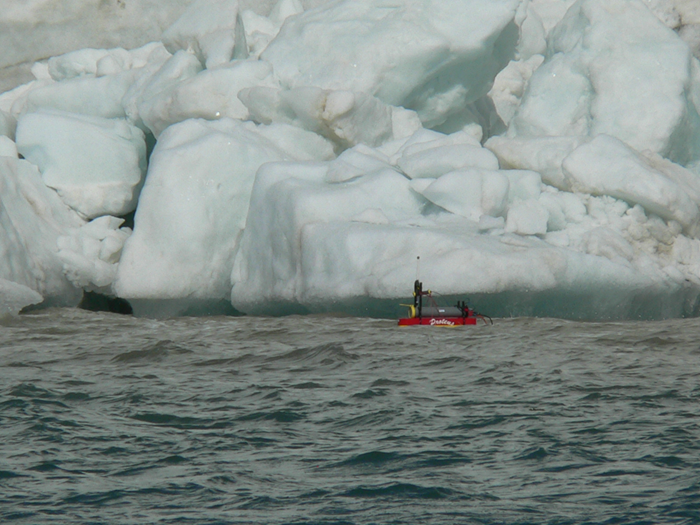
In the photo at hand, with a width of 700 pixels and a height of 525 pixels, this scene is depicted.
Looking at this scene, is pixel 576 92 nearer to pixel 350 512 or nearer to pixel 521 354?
pixel 521 354

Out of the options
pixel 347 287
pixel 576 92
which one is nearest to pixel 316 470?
pixel 347 287

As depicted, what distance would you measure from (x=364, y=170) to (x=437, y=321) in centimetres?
234

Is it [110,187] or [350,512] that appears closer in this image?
[350,512]

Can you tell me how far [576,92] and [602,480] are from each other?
8998mm

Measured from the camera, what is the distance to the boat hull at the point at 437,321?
30.3 feet

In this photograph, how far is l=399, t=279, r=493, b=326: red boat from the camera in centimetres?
911

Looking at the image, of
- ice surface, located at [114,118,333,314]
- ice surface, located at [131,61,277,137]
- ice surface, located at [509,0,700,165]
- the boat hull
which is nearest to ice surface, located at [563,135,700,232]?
ice surface, located at [509,0,700,165]

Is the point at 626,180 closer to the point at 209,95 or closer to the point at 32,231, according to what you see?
the point at 209,95

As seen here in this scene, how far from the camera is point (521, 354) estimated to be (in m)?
7.69

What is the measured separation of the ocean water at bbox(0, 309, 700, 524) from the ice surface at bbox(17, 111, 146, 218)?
137 inches

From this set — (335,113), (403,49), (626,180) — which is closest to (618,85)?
(626,180)

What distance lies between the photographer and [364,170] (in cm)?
1085

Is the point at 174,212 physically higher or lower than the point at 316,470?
higher

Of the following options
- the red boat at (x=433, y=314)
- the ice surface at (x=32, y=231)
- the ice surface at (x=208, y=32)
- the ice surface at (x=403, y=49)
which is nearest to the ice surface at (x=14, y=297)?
the ice surface at (x=32, y=231)
